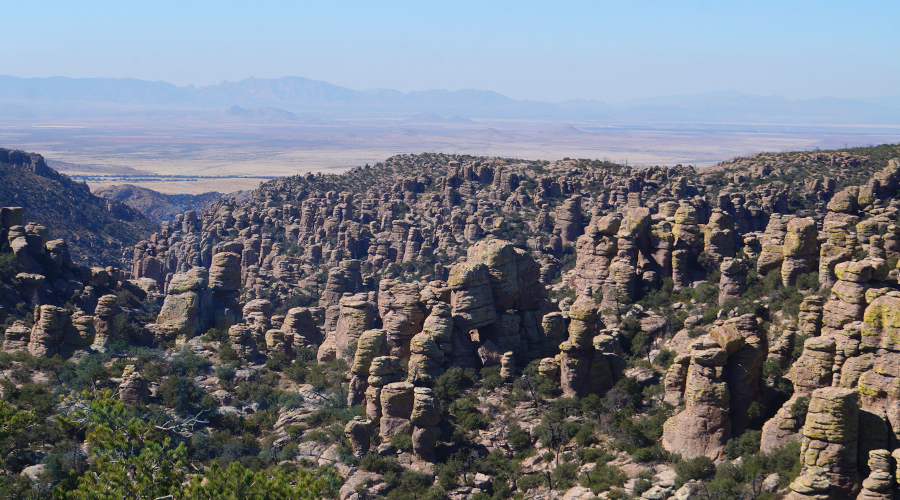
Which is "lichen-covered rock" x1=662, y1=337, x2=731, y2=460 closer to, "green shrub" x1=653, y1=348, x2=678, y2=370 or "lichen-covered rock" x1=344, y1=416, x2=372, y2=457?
"green shrub" x1=653, y1=348, x2=678, y2=370

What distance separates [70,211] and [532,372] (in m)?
113

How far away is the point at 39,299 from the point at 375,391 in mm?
34353

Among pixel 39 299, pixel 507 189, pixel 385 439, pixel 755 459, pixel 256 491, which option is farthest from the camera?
pixel 507 189

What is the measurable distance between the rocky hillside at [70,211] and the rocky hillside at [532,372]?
2336 inches

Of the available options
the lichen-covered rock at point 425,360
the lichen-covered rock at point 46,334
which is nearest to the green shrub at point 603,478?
the lichen-covered rock at point 425,360

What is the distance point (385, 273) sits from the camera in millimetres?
97812

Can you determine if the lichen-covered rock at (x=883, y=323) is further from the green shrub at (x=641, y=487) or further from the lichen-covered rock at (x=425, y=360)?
the lichen-covered rock at (x=425, y=360)

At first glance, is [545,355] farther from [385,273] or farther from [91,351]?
[385,273]

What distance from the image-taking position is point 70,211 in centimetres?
13900

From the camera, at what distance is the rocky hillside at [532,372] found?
109ft

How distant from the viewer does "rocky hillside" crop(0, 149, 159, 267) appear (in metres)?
128

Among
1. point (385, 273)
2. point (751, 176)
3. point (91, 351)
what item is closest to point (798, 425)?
point (91, 351)

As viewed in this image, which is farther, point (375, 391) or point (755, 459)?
point (375, 391)

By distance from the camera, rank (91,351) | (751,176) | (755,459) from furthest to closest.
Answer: (751,176)
(91,351)
(755,459)
